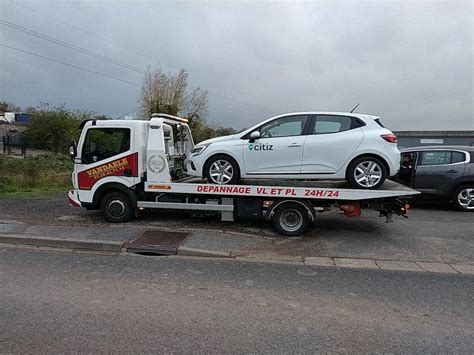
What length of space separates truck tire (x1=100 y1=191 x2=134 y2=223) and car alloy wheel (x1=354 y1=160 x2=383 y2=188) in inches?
184

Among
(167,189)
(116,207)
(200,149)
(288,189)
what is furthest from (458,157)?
(116,207)

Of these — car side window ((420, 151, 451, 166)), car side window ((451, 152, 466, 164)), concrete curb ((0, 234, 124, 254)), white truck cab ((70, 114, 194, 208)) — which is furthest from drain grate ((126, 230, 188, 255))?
car side window ((451, 152, 466, 164))

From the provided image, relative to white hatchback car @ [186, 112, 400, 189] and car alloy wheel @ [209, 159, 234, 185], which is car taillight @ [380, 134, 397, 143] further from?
car alloy wheel @ [209, 159, 234, 185]

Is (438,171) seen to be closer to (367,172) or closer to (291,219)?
(367,172)

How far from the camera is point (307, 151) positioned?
20.9 feet

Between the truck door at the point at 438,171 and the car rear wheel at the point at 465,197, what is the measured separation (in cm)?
22

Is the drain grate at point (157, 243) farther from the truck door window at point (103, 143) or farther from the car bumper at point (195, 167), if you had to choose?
the truck door window at point (103, 143)

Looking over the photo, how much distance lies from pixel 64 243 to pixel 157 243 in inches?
64.7

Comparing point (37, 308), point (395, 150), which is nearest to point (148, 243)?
point (37, 308)

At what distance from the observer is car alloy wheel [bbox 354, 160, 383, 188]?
20.3ft

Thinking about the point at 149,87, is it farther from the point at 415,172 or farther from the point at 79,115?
the point at 415,172

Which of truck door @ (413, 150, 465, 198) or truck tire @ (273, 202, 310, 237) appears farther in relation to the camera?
truck door @ (413, 150, 465, 198)

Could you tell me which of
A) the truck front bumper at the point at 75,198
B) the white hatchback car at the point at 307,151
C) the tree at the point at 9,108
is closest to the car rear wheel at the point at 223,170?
the white hatchback car at the point at 307,151

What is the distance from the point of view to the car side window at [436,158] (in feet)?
30.4
